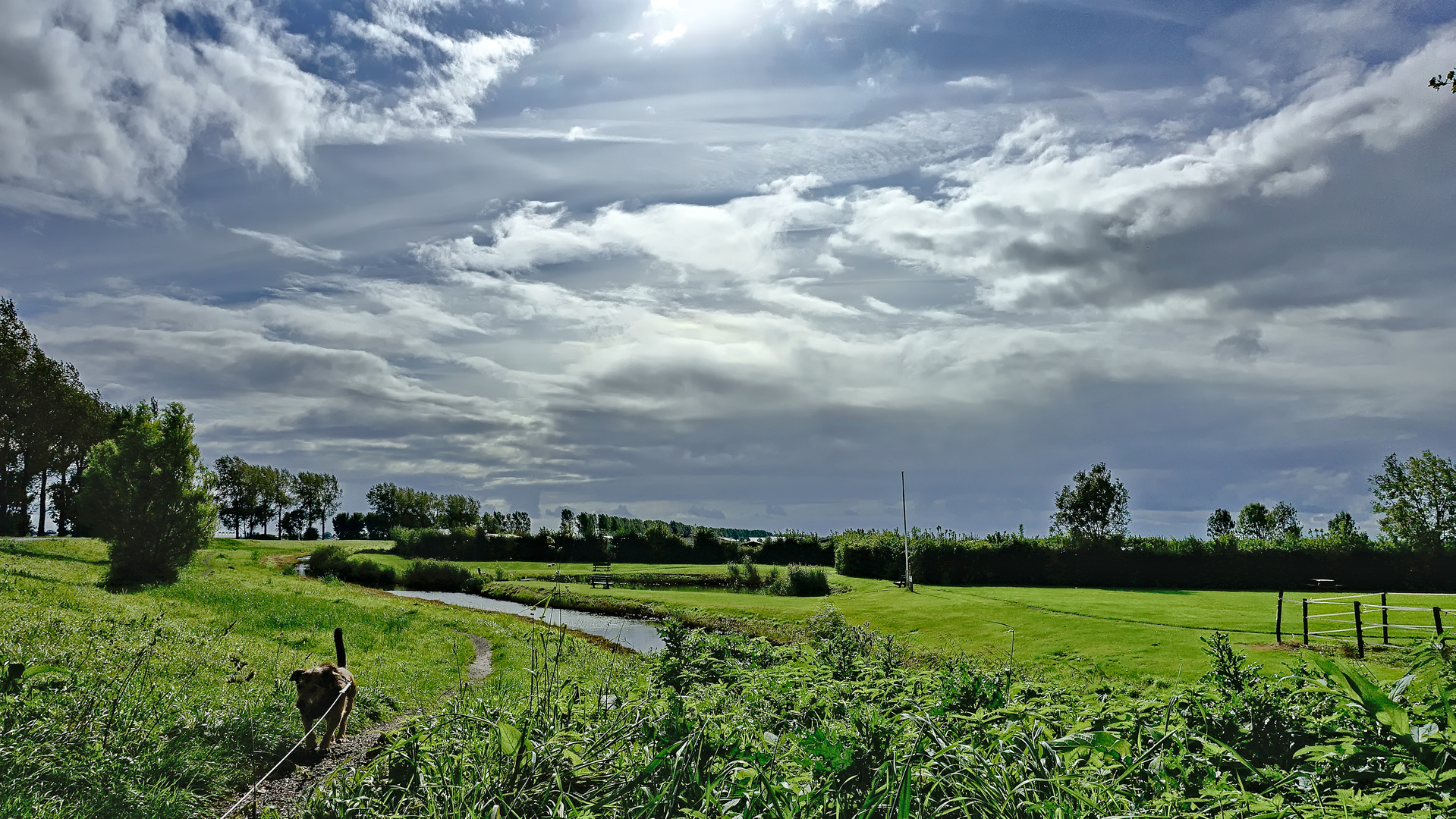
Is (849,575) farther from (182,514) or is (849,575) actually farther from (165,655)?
(165,655)

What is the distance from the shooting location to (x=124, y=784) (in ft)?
19.7

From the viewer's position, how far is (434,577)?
47.1 m

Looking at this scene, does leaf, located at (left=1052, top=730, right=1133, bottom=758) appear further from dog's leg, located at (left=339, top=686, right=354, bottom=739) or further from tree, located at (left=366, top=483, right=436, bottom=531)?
tree, located at (left=366, top=483, right=436, bottom=531)

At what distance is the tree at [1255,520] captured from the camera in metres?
78.8

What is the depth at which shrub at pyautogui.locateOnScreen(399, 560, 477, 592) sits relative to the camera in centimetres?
4647

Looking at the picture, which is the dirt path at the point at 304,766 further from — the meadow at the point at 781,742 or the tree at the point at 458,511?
the tree at the point at 458,511

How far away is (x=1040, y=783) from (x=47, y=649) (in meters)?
14.5

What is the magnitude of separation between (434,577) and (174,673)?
37.8 metres

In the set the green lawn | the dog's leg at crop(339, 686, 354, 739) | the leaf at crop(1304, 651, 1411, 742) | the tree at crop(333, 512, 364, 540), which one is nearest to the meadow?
the leaf at crop(1304, 651, 1411, 742)

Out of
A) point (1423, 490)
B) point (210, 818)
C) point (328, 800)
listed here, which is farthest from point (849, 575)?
point (328, 800)

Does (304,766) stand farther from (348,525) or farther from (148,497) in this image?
(348,525)

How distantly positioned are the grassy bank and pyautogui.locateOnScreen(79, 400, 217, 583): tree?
1272 millimetres

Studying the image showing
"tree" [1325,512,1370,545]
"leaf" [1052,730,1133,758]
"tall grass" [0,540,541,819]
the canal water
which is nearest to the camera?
"leaf" [1052,730,1133,758]

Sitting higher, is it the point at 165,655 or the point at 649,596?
the point at 165,655
